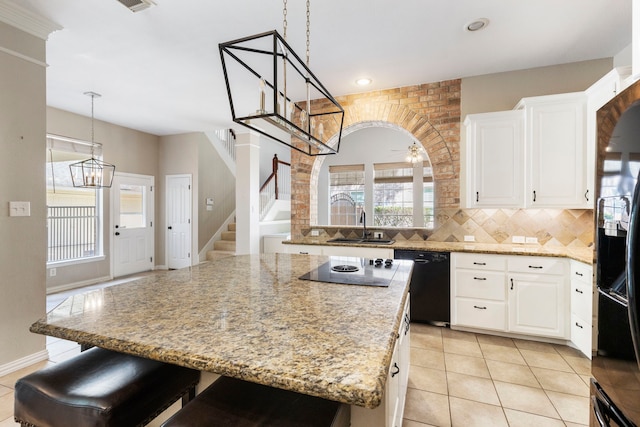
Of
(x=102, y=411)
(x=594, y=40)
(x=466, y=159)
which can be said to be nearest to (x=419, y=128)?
(x=466, y=159)

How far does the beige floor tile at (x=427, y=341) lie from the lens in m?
2.88

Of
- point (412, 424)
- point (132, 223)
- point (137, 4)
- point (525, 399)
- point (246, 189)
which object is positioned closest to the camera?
point (412, 424)

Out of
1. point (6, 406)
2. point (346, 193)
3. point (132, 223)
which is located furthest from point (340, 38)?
point (132, 223)

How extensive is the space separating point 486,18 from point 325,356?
2.94m

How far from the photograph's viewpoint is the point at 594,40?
2879mm

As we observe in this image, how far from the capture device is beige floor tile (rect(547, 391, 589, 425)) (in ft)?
6.26

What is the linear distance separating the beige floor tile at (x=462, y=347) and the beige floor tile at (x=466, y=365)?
0.24 feet

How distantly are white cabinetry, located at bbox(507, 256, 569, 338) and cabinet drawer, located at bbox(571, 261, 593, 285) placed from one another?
0.25 ft

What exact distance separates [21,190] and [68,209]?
2.99m

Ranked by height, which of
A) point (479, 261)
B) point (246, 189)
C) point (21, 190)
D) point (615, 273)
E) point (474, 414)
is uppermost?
point (246, 189)

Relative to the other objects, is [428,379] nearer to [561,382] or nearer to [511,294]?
[561,382]

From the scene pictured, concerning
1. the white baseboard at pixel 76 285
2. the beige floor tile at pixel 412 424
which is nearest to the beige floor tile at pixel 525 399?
the beige floor tile at pixel 412 424

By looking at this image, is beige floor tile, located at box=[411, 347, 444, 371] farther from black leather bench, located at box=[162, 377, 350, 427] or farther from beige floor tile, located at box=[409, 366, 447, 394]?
black leather bench, located at box=[162, 377, 350, 427]

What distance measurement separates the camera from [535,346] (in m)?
2.91
